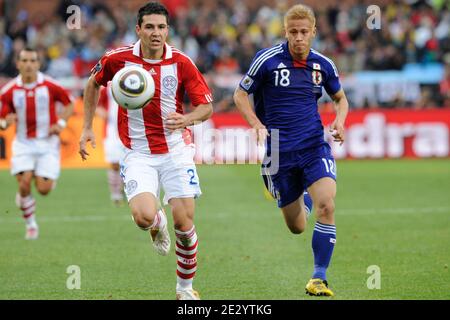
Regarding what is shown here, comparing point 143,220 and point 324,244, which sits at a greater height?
point 143,220

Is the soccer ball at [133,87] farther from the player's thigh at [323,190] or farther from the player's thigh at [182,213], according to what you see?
the player's thigh at [323,190]

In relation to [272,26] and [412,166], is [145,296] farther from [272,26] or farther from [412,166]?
[272,26]

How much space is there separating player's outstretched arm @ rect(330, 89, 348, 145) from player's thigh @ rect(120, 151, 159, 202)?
168 cm

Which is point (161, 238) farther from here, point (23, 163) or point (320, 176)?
point (23, 163)

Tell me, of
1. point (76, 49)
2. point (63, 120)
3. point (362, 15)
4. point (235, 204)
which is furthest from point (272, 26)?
point (63, 120)

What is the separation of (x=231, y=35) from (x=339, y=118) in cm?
2124

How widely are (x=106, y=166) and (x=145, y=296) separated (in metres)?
15.5

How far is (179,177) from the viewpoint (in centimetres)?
848

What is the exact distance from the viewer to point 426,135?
959 inches

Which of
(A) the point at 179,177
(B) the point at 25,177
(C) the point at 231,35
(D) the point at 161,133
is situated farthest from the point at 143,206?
(C) the point at 231,35

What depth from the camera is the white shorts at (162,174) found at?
8.42 m

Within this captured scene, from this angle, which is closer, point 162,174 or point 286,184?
point 162,174

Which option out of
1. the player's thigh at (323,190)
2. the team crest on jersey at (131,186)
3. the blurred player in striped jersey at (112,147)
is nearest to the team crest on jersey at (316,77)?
the player's thigh at (323,190)

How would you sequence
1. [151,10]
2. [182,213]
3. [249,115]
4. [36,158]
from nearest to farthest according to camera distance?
1. [182,213]
2. [151,10]
3. [249,115]
4. [36,158]
